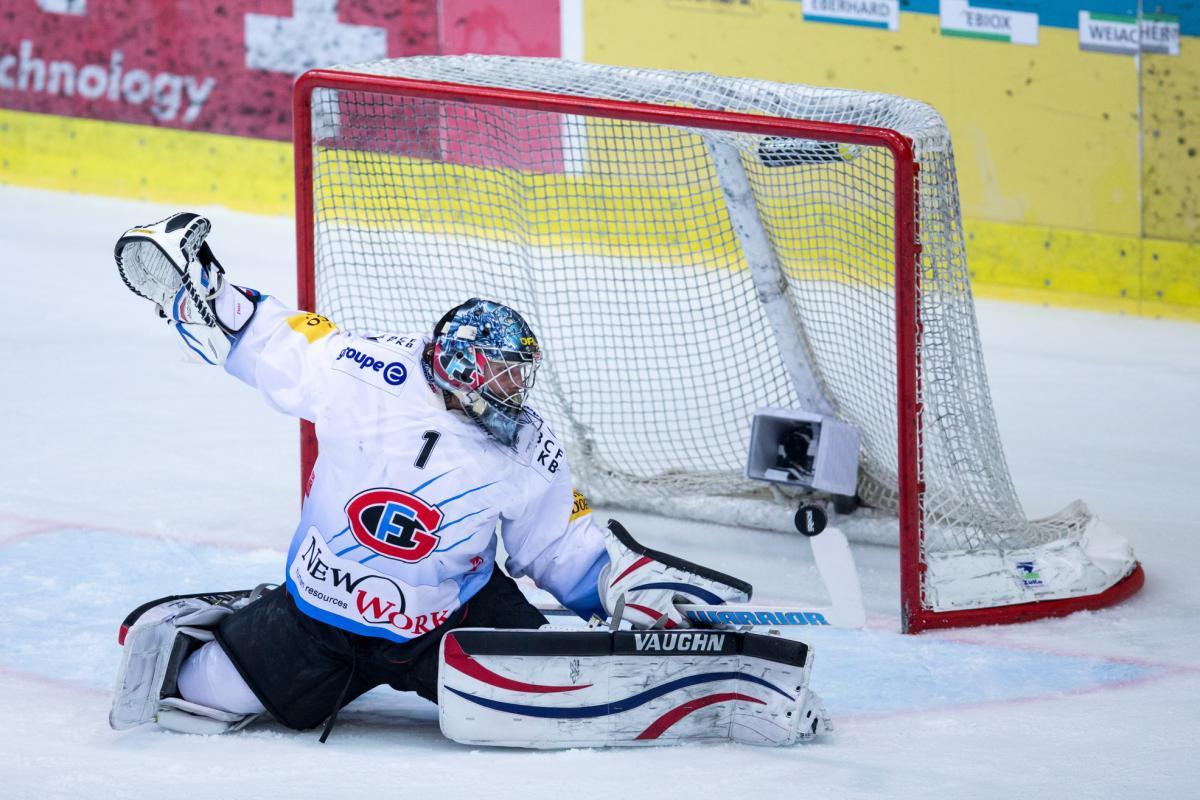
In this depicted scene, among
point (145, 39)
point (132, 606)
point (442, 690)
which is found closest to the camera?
point (442, 690)

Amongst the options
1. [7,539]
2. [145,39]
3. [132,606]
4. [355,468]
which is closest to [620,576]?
[355,468]

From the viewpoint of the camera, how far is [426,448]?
3.13m

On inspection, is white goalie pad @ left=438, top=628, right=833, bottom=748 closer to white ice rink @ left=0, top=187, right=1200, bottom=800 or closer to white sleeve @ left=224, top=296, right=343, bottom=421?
white ice rink @ left=0, top=187, right=1200, bottom=800

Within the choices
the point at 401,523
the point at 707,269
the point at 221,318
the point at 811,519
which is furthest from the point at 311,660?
the point at 707,269

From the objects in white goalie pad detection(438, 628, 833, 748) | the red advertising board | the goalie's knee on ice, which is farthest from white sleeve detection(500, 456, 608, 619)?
the red advertising board

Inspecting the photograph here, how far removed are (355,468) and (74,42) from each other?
6.24m

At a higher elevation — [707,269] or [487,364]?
[707,269]

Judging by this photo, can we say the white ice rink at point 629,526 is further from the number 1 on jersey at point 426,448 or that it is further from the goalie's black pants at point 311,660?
the number 1 on jersey at point 426,448

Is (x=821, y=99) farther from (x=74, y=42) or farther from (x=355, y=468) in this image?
(x=74, y=42)

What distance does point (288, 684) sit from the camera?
3.20m

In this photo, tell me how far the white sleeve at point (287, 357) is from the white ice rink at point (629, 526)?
0.62 metres

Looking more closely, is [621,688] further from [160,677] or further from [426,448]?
[160,677]

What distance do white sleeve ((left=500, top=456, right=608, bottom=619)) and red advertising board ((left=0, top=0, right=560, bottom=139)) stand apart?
4.93 metres

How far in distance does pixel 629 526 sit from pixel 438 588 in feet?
5.65
